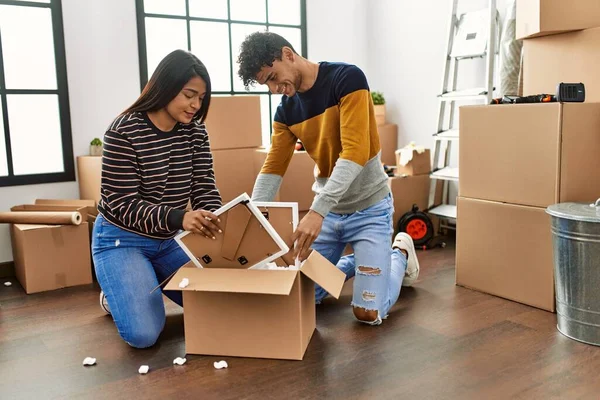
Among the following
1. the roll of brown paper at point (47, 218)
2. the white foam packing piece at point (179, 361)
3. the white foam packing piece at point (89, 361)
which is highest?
the roll of brown paper at point (47, 218)

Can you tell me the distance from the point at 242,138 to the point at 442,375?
2.04 m

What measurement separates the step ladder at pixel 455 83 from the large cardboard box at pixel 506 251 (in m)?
0.84

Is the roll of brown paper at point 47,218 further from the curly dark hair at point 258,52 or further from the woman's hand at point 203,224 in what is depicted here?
the curly dark hair at point 258,52

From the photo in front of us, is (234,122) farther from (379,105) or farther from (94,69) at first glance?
(379,105)

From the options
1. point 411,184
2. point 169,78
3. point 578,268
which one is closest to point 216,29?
point 411,184

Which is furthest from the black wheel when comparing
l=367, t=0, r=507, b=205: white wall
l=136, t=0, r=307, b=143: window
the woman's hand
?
the woman's hand

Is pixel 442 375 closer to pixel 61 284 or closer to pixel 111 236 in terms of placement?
pixel 111 236

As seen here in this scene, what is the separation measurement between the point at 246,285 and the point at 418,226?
207cm

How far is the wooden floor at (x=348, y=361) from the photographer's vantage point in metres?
1.69

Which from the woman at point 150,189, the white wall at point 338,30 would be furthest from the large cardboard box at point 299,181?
the woman at point 150,189

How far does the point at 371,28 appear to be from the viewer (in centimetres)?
454

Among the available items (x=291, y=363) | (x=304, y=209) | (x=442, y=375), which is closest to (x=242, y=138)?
(x=304, y=209)

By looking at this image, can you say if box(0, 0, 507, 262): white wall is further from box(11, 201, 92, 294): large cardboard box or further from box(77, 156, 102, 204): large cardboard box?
box(11, 201, 92, 294): large cardboard box

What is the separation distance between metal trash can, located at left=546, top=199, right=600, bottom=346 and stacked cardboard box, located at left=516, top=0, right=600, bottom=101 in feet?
2.41
